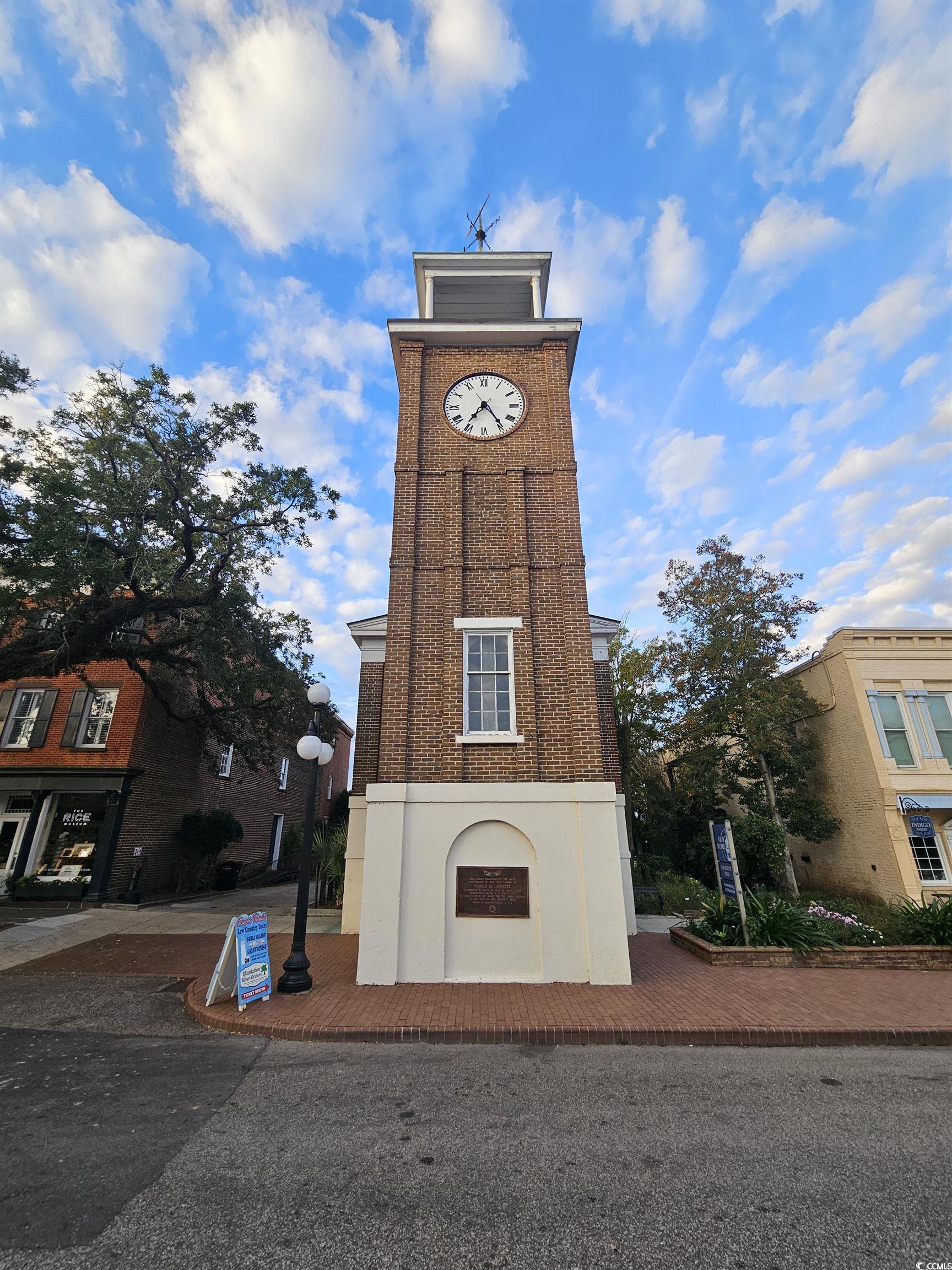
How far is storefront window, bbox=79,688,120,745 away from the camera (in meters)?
17.3

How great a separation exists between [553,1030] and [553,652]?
524 centimetres

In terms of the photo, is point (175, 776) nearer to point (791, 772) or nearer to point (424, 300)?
point (424, 300)

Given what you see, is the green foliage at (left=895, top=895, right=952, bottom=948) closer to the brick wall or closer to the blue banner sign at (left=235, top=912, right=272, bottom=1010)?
the brick wall

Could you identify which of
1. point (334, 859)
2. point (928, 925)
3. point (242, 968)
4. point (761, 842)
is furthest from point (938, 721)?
point (242, 968)

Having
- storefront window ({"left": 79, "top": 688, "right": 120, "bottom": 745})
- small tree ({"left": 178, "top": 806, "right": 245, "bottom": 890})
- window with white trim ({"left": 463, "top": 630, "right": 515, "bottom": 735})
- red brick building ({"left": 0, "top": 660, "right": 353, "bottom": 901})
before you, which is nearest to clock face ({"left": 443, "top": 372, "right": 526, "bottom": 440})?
window with white trim ({"left": 463, "top": 630, "right": 515, "bottom": 735})

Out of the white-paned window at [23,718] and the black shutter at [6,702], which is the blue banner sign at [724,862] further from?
the black shutter at [6,702]

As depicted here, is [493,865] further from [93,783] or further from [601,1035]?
[93,783]

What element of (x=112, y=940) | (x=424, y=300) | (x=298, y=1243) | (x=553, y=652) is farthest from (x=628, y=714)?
(x=298, y=1243)

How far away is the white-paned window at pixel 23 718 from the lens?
17.5 metres

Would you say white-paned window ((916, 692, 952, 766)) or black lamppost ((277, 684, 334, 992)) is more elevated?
white-paned window ((916, 692, 952, 766))

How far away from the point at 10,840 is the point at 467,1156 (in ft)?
64.8

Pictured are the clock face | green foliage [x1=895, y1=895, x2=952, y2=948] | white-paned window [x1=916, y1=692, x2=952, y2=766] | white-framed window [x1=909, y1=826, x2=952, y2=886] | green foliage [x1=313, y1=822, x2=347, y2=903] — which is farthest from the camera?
white-paned window [x1=916, y1=692, x2=952, y2=766]

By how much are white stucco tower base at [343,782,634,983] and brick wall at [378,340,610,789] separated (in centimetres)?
38

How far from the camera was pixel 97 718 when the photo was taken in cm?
1745
